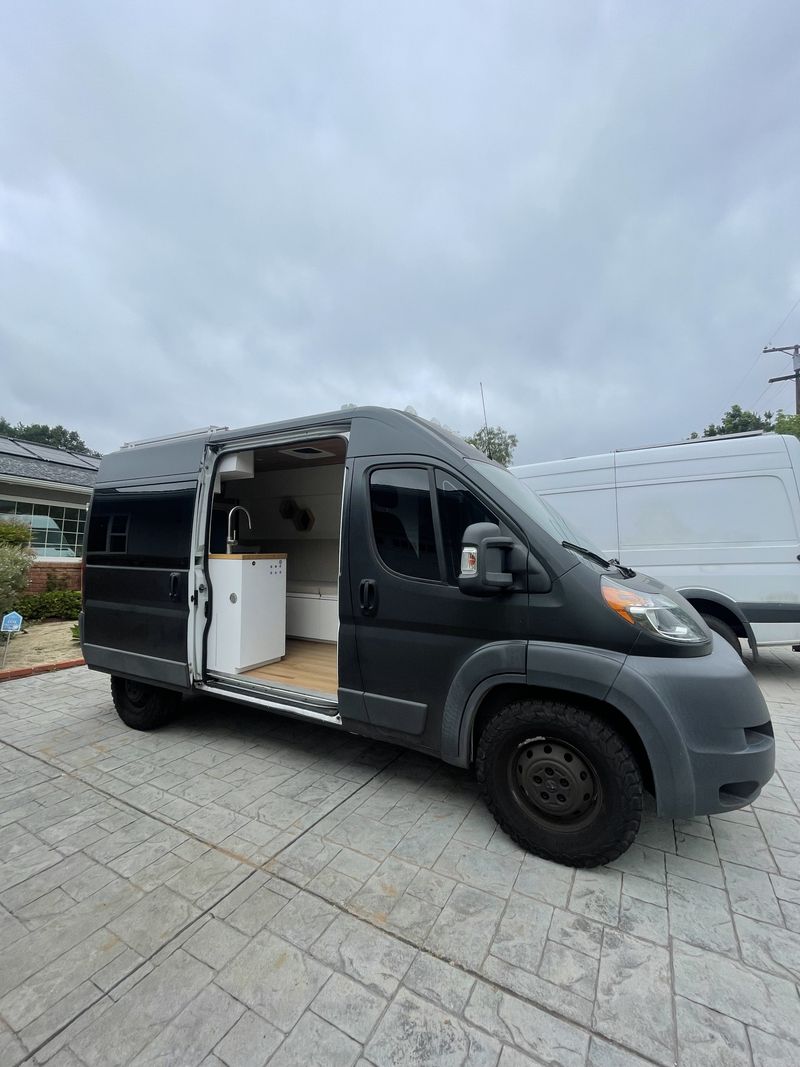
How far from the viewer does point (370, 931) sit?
5.91 ft

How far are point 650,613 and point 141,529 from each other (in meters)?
3.60

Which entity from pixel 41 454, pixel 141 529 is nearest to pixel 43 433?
pixel 41 454

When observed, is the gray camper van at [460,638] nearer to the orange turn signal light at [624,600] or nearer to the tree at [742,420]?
→ the orange turn signal light at [624,600]

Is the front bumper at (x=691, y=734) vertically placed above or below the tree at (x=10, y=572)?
below

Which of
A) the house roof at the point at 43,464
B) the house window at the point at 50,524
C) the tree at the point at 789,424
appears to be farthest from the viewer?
the tree at the point at 789,424

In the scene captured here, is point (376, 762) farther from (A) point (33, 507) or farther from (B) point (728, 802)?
(A) point (33, 507)

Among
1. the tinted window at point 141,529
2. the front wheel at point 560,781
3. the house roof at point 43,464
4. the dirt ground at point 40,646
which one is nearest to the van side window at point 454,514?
the front wheel at point 560,781

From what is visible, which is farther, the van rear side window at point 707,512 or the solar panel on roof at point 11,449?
the solar panel on roof at point 11,449

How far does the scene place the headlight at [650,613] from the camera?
2.02 m

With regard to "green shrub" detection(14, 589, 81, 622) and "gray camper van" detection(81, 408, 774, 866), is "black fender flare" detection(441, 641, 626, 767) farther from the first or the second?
"green shrub" detection(14, 589, 81, 622)

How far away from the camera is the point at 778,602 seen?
476cm

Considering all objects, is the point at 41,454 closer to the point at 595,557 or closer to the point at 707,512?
the point at 595,557

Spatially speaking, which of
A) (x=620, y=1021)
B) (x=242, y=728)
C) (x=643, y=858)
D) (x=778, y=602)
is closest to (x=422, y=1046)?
(x=620, y=1021)

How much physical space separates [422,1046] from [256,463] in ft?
15.5
